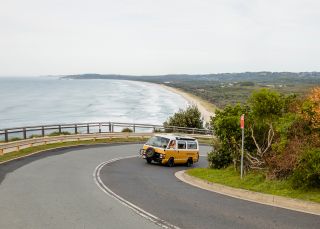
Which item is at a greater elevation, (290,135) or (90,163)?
(290,135)

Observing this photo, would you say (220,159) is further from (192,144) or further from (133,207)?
(133,207)

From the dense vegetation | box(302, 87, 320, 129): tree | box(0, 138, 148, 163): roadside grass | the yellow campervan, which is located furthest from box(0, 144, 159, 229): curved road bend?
box(302, 87, 320, 129): tree

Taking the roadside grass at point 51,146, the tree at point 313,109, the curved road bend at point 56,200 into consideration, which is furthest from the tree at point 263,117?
the roadside grass at point 51,146

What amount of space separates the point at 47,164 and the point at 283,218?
1488 cm

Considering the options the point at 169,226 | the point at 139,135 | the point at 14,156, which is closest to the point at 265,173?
the point at 169,226

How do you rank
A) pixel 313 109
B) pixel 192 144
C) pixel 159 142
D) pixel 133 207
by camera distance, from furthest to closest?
pixel 192 144
pixel 159 142
pixel 313 109
pixel 133 207

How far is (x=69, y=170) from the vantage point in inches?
837

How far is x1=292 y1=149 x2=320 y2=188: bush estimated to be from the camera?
520 inches

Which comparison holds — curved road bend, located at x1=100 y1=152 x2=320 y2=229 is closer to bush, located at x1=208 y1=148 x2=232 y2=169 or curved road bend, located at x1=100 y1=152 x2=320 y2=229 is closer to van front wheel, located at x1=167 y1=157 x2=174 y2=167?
bush, located at x1=208 y1=148 x2=232 y2=169

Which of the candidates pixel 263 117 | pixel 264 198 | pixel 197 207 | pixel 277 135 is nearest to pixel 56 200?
pixel 197 207

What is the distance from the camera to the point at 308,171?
13.3m

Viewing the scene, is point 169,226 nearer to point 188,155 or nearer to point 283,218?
point 283,218

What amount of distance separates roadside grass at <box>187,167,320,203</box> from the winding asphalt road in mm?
1005

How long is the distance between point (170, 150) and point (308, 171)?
550 inches
